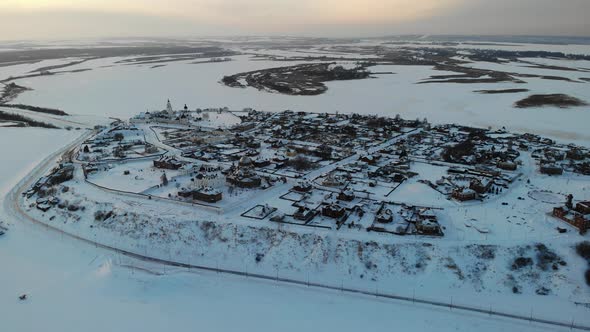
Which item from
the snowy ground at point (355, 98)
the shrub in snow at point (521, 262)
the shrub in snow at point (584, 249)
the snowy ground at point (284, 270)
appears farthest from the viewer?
the snowy ground at point (355, 98)

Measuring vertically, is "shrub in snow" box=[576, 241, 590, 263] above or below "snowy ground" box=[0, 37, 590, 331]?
above

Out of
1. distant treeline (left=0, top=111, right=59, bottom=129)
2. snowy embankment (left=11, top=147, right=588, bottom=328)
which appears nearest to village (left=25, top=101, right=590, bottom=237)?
snowy embankment (left=11, top=147, right=588, bottom=328)

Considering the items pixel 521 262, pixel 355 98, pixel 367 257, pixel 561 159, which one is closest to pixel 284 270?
pixel 367 257

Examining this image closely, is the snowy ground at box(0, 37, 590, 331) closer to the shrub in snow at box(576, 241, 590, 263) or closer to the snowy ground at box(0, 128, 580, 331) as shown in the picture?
the snowy ground at box(0, 128, 580, 331)

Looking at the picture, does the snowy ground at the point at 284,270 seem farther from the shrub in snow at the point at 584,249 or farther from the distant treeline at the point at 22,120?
the distant treeline at the point at 22,120

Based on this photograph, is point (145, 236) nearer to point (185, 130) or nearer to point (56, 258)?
point (56, 258)

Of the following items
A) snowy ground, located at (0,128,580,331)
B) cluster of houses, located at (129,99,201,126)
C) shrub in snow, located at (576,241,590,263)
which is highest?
cluster of houses, located at (129,99,201,126)

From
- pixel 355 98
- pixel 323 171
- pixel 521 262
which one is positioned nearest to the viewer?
pixel 521 262

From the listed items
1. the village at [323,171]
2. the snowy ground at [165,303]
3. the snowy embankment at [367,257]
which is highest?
the village at [323,171]

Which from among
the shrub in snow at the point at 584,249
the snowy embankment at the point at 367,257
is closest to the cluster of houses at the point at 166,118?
the snowy embankment at the point at 367,257

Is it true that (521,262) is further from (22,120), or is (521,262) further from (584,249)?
(22,120)
